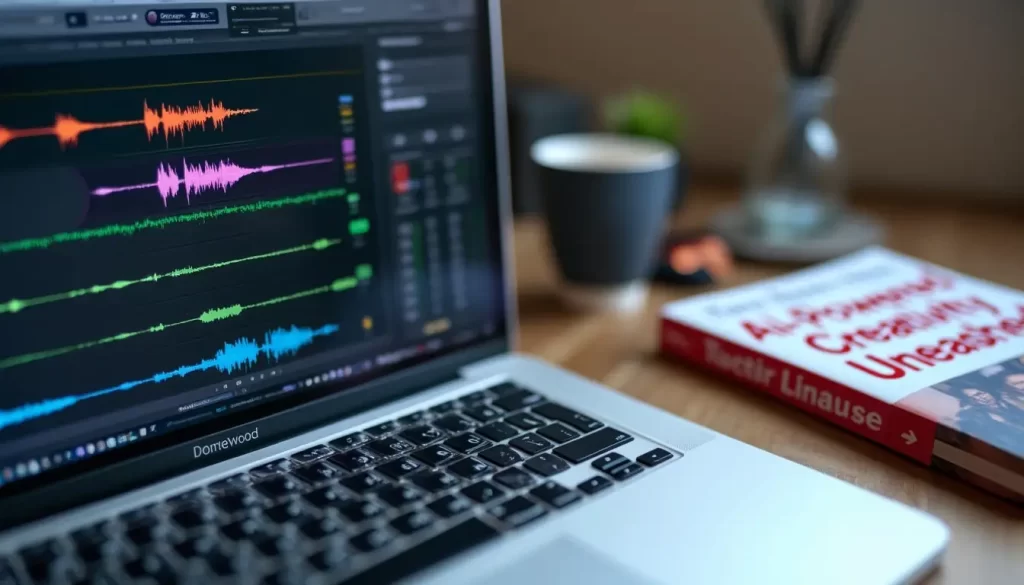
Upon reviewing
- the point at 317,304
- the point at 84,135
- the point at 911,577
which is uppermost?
the point at 84,135

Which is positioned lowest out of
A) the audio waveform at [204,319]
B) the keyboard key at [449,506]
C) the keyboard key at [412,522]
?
the keyboard key at [449,506]

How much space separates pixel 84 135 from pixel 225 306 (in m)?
0.12

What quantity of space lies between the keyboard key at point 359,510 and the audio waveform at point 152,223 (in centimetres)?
19

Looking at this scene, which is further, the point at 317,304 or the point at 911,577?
the point at 317,304

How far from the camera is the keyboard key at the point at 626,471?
502 millimetres

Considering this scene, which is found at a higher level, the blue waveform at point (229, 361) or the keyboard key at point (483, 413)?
the blue waveform at point (229, 361)

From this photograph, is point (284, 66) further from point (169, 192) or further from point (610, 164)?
point (610, 164)

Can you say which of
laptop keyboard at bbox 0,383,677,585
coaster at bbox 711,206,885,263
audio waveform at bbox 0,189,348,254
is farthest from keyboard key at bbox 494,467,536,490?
coaster at bbox 711,206,885,263

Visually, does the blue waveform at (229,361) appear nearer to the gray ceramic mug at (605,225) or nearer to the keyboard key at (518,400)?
the keyboard key at (518,400)

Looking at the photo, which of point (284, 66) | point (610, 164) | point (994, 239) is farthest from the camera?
point (994, 239)

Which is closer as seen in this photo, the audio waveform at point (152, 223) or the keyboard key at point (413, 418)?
the audio waveform at point (152, 223)

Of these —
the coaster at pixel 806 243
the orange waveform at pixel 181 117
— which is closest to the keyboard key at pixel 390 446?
the orange waveform at pixel 181 117

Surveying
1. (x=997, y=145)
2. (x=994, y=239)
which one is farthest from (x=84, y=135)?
(x=997, y=145)

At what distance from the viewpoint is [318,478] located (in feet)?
1.63
